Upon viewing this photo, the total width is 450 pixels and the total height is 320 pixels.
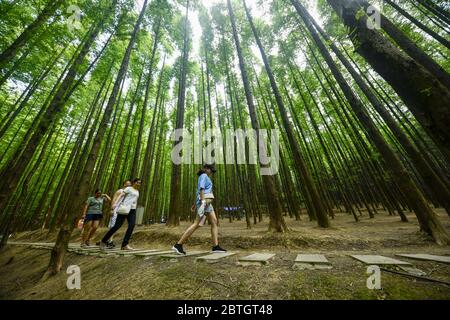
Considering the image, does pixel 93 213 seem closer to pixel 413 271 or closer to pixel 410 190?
pixel 413 271

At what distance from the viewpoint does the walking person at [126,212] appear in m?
4.53

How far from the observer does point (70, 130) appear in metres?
13.1

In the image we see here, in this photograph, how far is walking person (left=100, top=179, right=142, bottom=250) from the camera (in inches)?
178

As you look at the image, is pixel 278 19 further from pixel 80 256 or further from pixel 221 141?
pixel 80 256

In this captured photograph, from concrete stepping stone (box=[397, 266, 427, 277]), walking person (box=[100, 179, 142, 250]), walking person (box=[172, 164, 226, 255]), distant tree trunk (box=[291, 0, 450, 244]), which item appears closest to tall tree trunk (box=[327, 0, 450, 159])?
concrete stepping stone (box=[397, 266, 427, 277])

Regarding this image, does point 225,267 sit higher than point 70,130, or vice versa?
point 70,130

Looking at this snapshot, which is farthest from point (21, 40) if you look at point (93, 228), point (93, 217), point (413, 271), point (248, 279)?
point (413, 271)

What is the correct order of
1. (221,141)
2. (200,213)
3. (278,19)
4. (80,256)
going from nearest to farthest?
1. (200,213)
2. (80,256)
3. (278,19)
4. (221,141)

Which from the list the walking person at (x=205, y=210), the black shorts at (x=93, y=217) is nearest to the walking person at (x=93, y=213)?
the black shorts at (x=93, y=217)

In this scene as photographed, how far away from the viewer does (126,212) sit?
4.55 metres

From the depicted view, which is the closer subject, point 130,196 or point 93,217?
point 130,196
